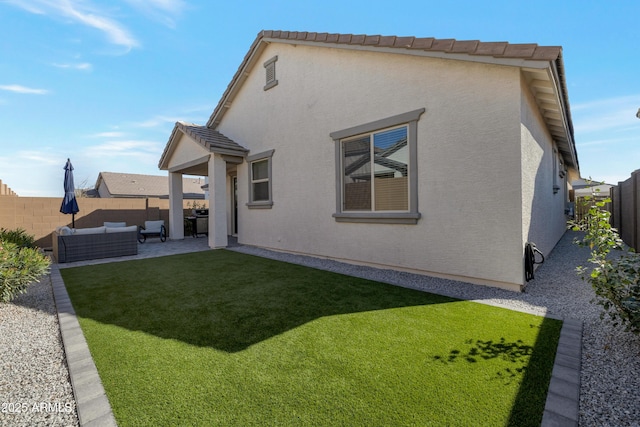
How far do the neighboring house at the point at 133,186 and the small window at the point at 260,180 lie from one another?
25822 millimetres

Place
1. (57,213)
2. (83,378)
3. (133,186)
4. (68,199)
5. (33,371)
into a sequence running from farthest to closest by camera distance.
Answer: (133,186)
(57,213)
(68,199)
(33,371)
(83,378)

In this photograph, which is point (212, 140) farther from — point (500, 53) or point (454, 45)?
point (500, 53)

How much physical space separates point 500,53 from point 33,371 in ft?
24.6

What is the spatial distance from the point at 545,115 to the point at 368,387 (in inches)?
324

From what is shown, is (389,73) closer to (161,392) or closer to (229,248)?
(161,392)

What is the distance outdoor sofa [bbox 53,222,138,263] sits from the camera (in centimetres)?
852

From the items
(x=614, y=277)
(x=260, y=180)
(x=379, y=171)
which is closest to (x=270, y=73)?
(x=260, y=180)

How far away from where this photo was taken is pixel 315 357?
111 inches

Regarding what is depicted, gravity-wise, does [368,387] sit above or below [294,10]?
below

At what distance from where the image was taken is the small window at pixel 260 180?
32.8 ft

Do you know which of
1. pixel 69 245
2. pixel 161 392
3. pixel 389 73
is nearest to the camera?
pixel 161 392

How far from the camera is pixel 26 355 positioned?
3051mm

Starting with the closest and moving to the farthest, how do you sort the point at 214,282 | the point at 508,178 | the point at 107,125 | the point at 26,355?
1. the point at 26,355
2. the point at 508,178
3. the point at 214,282
4. the point at 107,125

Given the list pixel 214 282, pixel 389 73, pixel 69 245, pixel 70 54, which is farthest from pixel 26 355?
pixel 70 54
